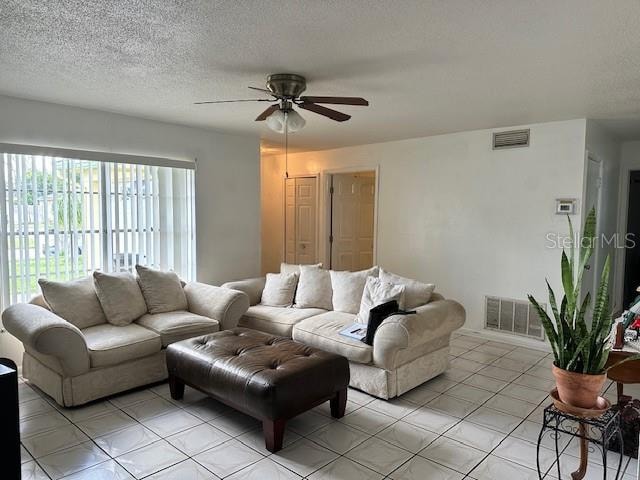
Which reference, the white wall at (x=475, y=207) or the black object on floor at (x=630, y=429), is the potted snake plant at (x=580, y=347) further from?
the white wall at (x=475, y=207)

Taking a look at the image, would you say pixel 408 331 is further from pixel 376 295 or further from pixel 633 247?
pixel 633 247

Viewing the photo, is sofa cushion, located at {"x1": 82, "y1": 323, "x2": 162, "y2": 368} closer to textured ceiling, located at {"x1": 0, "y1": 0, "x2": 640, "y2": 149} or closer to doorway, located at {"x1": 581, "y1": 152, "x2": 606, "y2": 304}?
textured ceiling, located at {"x1": 0, "y1": 0, "x2": 640, "y2": 149}

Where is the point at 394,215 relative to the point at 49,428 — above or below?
above

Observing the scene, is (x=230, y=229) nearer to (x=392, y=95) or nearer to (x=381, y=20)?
(x=392, y=95)

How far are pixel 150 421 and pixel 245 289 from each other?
1879mm

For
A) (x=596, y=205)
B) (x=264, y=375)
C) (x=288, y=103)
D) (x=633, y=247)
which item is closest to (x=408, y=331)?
(x=264, y=375)

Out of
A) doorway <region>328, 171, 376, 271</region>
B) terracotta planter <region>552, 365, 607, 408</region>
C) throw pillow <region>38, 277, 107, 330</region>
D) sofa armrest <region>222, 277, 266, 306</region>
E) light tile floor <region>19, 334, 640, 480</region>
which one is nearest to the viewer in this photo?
terracotta planter <region>552, 365, 607, 408</region>

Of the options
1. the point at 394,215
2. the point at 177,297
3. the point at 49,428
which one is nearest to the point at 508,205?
the point at 394,215

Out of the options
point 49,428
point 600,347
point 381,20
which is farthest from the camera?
point 49,428

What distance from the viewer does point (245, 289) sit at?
4578 mm

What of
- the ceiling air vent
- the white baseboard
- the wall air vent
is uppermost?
the ceiling air vent

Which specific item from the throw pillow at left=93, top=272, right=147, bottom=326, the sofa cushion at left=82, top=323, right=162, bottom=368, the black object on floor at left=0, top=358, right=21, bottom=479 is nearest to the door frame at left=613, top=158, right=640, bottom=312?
the sofa cushion at left=82, top=323, right=162, bottom=368

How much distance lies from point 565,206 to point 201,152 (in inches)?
155

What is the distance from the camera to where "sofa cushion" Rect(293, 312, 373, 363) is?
3.23 metres
